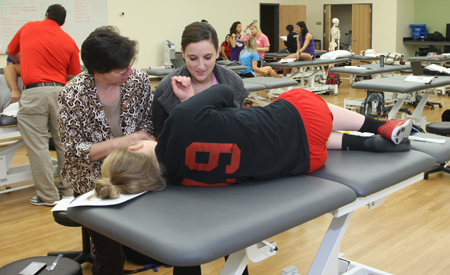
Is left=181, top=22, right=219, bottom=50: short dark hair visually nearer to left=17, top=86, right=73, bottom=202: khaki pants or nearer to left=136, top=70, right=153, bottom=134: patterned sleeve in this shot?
left=136, top=70, right=153, bottom=134: patterned sleeve

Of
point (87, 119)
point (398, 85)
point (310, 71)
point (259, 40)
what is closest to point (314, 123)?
point (87, 119)

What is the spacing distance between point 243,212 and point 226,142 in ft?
0.75

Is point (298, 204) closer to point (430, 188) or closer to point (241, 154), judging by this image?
point (241, 154)

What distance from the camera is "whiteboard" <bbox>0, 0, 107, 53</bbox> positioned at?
20.1ft

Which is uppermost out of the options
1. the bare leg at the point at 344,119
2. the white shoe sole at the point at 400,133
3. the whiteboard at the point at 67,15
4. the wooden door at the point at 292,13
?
the wooden door at the point at 292,13

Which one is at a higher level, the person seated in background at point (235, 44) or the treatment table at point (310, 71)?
the person seated in background at point (235, 44)

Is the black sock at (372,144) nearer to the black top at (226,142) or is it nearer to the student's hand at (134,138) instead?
the black top at (226,142)

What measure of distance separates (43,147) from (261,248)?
2.35 m

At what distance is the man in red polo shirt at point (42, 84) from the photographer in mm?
2900

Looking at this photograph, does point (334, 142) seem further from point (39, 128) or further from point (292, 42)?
point (292, 42)

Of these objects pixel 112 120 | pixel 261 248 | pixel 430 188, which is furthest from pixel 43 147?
pixel 430 188

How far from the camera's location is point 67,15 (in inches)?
269

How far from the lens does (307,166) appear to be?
1.32 metres

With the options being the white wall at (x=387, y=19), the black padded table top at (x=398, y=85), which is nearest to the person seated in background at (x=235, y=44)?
the black padded table top at (x=398, y=85)
